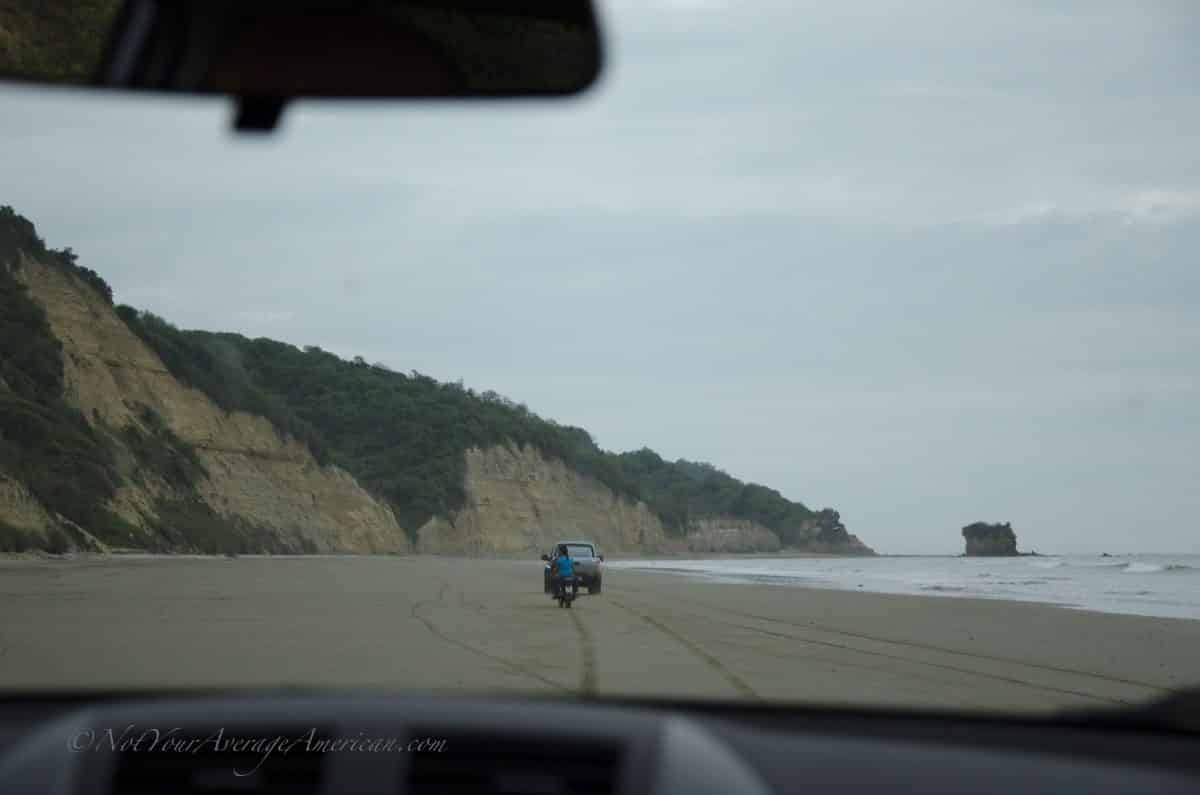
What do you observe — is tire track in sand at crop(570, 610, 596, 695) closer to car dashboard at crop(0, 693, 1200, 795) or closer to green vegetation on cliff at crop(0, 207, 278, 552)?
car dashboard at crop(0, 693, 1200, 795)

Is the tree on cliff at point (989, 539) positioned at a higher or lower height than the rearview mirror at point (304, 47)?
higher

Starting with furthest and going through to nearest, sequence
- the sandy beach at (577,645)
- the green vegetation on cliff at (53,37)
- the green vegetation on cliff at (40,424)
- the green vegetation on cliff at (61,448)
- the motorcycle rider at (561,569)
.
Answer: the green vegetation on cliff at (40,424), the green vegetation on cliff at (61,448), the motorcycle rider at (561,569), the sandy beach at (577,645), the green vegetation on cliff at (53,37)

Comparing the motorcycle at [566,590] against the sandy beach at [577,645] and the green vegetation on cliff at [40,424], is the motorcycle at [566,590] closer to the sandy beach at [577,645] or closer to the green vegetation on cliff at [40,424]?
the sandy beach at [577,645]

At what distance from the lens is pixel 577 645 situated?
14.1 m

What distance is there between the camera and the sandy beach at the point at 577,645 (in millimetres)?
9938

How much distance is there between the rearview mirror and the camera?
88.0 inches

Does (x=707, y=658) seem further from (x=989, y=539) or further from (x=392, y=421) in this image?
(x=989, y=539)

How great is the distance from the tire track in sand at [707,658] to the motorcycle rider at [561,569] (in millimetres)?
2641

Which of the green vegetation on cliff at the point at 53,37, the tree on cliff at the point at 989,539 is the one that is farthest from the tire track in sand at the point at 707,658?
the tree on cliff at the point at 989,539

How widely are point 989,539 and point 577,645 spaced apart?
13094 cm

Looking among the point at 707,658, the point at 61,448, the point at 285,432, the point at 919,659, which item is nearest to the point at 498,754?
the point at 707,658

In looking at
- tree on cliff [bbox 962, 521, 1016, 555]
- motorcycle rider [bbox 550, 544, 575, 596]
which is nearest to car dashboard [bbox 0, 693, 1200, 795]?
motorcycle rider [bbox 550, 544, 575, 596]

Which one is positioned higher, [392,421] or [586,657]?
[392,421]

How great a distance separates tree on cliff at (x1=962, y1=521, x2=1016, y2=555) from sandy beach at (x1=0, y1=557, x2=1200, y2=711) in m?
110
